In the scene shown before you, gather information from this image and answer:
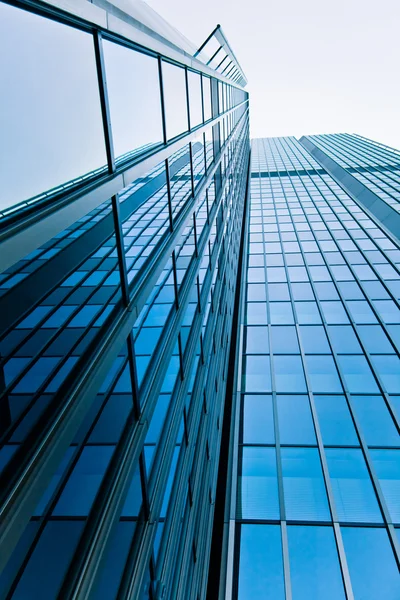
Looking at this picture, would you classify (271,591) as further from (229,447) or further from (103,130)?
(103,130)

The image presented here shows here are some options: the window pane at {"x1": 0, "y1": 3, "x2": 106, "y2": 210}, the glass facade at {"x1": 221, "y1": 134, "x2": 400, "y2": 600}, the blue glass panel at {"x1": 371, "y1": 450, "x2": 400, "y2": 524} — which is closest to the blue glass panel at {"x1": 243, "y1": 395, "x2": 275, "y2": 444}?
the glass facade at {"x1": 221, "y1": 134, "x2": 400, "y2": 600}

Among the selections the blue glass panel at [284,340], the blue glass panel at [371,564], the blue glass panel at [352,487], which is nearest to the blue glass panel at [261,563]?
the blue glass panel at [371,564]

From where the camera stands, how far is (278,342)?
18531 millimetres

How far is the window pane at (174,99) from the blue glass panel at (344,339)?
37.2 feet

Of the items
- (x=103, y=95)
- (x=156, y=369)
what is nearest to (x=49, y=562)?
(x=156, y=369)

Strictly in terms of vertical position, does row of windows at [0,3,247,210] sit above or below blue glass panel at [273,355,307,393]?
above

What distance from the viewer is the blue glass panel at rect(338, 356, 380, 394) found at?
1511 cm

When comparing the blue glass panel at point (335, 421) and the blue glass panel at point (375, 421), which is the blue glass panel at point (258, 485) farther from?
the blue glass panel at point (375, 421)

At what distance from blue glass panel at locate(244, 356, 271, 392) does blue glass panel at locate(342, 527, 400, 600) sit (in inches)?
236

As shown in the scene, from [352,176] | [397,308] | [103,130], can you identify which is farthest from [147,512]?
[352,176]

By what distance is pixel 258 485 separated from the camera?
12.1 m

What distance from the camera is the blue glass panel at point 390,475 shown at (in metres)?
11.2

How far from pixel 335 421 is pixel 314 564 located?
4.87 meters

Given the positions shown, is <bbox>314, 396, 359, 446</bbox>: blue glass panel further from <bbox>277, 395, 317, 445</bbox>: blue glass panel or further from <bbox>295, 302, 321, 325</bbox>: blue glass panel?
<bbox>295, 302, 321, 325</bbox>: blue glass panel
